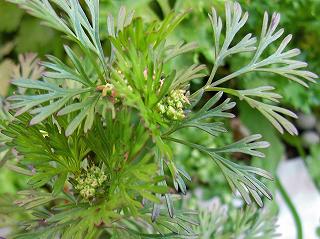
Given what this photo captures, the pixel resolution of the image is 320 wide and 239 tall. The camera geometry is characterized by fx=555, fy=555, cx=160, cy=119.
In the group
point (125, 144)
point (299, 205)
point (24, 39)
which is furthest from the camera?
point (299, 205)

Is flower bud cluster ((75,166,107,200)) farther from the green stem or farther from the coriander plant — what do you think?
the green stem

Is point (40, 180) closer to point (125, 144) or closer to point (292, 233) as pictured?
point (125, 144)

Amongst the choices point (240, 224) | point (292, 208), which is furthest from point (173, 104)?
point (292, 208)

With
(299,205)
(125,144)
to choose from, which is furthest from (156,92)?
(299,205)

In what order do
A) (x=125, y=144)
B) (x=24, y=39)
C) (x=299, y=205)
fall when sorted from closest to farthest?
(x=125, y=144)
(x=24, y=39)
(x=299, y=205)

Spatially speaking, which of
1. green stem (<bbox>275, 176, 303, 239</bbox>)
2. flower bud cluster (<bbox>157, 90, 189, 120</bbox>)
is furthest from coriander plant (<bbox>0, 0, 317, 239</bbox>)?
green stem (<bbox>275, 176, 303, 239</bbox>)
